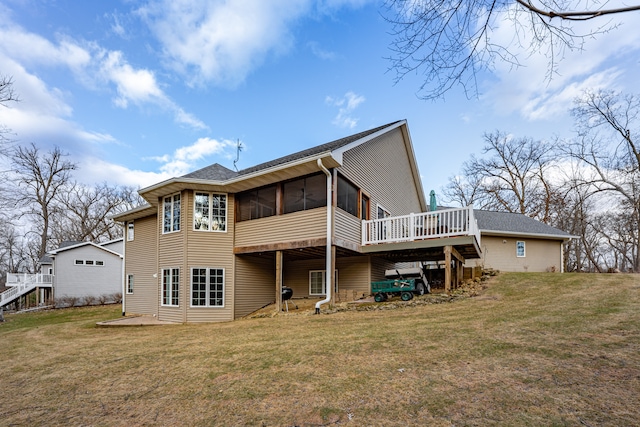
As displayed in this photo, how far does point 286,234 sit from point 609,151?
75.9 feet

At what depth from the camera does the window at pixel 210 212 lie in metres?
12.2

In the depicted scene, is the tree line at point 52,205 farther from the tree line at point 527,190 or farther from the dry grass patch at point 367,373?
the dry grass patch at point 367,373

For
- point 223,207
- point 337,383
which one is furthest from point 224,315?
point 337,383

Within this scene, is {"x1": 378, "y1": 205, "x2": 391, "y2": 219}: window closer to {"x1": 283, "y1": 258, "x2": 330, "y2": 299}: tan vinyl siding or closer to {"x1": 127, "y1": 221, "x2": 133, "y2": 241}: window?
{"x1": 283, "y1": 258, "x2": 330, "y2": 299}: tan vinyl siding

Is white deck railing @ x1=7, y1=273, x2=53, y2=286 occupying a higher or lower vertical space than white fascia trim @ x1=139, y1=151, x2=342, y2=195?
lower

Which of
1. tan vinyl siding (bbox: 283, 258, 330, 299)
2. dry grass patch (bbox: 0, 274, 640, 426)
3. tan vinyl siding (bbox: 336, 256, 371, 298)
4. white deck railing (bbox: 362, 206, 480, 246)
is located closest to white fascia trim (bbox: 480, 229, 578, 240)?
white deck railing (bbox: 362, 206, 480, 246)

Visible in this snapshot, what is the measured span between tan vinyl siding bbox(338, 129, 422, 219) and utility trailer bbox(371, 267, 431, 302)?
315cm

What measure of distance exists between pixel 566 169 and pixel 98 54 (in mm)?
29516

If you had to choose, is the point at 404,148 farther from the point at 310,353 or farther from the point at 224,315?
the point at 310,353

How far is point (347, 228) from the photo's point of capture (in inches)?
444

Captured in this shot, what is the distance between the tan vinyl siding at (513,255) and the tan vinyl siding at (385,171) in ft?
15.1

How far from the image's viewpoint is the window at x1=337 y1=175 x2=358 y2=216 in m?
11.2

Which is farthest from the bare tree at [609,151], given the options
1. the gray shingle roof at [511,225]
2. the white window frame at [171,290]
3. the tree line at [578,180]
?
the white window frame at [171,290]

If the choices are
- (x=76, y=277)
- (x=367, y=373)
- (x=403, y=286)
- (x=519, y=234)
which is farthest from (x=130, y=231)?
(x=519, y=234)
